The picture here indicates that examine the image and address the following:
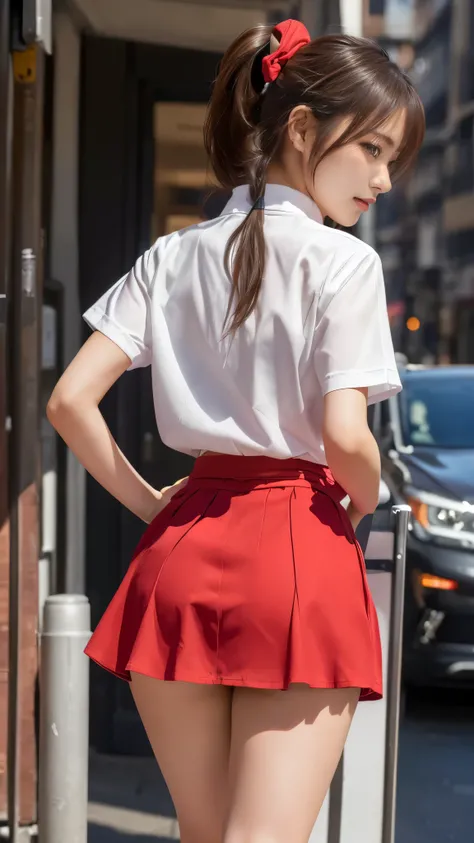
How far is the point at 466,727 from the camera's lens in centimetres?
558

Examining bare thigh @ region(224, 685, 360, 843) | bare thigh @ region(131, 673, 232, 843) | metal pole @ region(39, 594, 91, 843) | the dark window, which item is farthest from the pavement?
bare thigh @ region(224, 685, 360, 843)

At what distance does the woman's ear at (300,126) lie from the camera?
5.81ft

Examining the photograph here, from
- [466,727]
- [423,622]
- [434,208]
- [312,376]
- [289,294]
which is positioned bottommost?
[466,727]

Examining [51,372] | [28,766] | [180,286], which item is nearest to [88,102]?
[51,372]

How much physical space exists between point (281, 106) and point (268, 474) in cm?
51

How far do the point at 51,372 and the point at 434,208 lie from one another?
3990 centimetres

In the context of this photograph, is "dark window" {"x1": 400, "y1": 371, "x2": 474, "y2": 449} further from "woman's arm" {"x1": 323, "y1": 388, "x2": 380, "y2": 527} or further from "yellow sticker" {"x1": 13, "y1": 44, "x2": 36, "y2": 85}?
"woman's arm" {"x1": 323, "y1": 388, "x2": 380, "y2": 527}

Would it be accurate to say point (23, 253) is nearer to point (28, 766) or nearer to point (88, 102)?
point (88, 102)

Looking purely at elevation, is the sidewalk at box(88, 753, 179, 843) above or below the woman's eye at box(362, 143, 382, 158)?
below

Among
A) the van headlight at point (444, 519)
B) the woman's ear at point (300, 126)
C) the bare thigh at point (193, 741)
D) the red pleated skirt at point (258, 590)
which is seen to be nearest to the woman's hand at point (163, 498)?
the red pleated skirt at point (258, 590)

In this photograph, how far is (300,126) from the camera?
178cm

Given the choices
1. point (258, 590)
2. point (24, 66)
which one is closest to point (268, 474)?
point (258, 590)

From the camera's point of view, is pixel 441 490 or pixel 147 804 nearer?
pixel 147 804

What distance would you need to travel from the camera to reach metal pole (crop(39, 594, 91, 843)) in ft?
9.74
